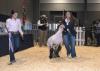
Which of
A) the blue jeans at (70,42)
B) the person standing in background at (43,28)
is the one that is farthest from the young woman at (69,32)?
the person standing in background at (43,28)

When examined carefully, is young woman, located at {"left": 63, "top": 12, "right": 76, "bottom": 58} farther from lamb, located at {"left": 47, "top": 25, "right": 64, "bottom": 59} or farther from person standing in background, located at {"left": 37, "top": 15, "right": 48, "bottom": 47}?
person standing in background, located at {"left": 37, "top": 15, "right": 48, "bottom": 47}

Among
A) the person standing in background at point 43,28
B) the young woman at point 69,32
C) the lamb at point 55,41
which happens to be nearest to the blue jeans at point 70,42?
the young woman at point 69,32

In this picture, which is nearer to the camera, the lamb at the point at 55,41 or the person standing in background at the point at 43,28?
the lamb at the point at 55,41

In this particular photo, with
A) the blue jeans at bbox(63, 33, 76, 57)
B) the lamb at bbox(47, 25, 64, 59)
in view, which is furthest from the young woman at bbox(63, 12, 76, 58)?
the lamb at bbox(47, 25, 64, 59)

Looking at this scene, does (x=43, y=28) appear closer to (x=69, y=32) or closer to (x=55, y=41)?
(x=69, y=32)

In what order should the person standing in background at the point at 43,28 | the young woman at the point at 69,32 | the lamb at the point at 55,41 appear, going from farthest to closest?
1. the person standing in background at the point at 43,28
2. the young woman at the point at 69,32
3. the lamb at the point at 55,41

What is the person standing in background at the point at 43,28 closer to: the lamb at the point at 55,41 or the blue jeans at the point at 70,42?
the blue jeans at the point at 70,42

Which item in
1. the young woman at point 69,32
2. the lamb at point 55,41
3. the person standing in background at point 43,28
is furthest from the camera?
the person standing in background at point 43,28

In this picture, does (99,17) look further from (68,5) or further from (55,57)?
(55,57)

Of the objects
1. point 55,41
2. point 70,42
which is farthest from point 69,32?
point 55,41

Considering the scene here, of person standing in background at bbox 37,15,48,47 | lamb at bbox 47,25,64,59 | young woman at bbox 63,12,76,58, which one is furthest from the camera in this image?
person standing in background at bbox 37,15,48,47

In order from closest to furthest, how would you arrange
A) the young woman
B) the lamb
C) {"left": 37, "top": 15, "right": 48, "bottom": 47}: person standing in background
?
the lamb → the young woman → {"left": 37, "top": 15, "right": 48, "bottom": 47}: person standing in background

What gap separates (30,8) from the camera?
2391cm

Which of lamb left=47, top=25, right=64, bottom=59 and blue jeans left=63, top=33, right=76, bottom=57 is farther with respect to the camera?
blue jeans left=63, top=33, right=76, bottom=57
